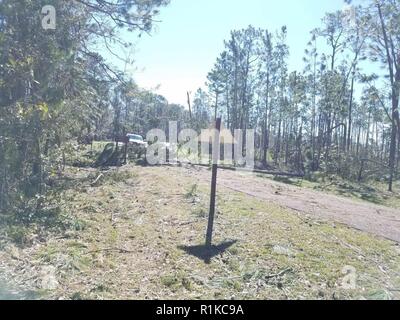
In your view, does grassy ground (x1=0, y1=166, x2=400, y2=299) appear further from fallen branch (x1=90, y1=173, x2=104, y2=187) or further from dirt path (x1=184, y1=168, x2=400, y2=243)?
fallen branch (x1=90, y1=173, x2=104, y2=187)

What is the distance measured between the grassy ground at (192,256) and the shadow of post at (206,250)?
15mm

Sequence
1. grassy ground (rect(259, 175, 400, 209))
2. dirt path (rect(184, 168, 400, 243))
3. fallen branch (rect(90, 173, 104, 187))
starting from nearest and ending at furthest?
dirt path (rect(184, 168, 400, 243)), fallen branch (rect(90, 173, 104, 187)), grassy ground (rect(259, 175, 400, 209))

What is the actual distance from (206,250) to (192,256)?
30 centimetres

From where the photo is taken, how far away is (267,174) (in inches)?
688

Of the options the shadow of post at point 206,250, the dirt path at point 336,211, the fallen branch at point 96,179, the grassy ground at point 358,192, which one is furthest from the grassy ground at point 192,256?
the grassy ground at point 358,192

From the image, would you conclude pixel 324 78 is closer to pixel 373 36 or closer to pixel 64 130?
pixel 373 36

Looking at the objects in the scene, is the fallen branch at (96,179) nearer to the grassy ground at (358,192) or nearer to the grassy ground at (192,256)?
the grassy ground at (192,256)

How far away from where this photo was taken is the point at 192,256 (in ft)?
16.9

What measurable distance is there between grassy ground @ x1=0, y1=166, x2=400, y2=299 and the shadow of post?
1 cm

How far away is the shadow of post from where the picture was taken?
5160 mm

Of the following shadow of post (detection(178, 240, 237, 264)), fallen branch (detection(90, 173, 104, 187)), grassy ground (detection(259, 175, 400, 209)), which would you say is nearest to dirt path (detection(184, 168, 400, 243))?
grassy ground (detection(259, 175, 400, 209))

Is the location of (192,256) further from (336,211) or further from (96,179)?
(96,179)

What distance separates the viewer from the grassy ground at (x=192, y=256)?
417 cm

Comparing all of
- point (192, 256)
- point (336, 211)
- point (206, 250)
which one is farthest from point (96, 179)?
point (336, 211)
